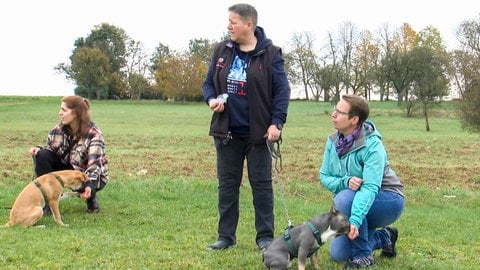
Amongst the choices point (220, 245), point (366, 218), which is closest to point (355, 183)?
point (366, 218)

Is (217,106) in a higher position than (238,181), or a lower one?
higher

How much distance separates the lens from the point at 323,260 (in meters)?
5.85

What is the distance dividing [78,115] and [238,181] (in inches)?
109

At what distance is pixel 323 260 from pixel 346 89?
68.6 m

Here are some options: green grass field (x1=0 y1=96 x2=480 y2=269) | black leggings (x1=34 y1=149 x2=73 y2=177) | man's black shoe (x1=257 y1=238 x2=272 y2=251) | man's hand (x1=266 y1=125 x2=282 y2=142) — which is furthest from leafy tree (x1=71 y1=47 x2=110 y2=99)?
man's hand (x1=266 y1=125 x2=282 y2=142)

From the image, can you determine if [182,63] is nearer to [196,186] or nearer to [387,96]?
[387,96]

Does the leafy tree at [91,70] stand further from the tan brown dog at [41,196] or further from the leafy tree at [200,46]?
the tan brown dog at [41,196]

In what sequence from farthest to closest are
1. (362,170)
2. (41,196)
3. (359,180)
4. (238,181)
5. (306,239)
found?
(41,196) < (238,181) < (362,170) < (359,180) < (306,239)

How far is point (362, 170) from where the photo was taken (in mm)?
5551

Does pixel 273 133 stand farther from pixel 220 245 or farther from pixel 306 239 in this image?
pixel 220 245

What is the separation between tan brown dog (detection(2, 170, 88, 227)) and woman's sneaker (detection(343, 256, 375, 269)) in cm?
382

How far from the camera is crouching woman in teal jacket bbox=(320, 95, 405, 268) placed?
539cm

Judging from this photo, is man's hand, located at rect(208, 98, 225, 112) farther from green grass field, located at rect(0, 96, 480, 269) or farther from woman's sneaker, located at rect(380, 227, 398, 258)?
woman's sneaker, located at rect(380, 227, 398, 258)

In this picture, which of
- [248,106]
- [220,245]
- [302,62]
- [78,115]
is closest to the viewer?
[248,106]
